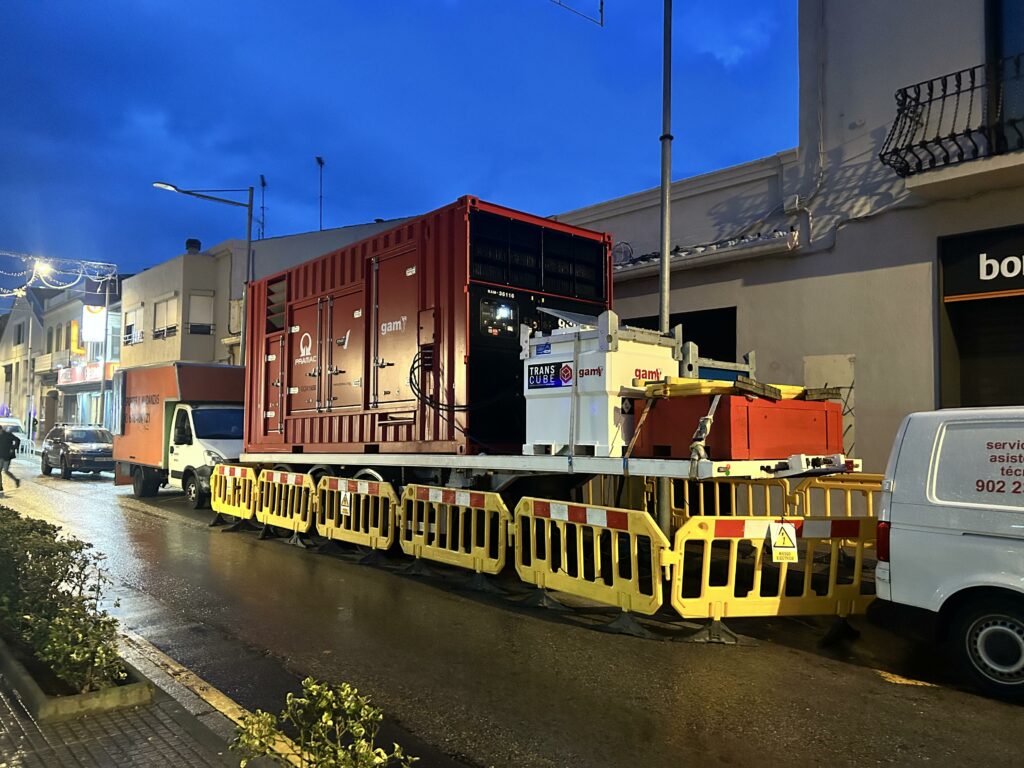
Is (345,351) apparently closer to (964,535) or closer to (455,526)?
(455,526)

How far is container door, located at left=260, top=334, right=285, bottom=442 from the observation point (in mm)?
11438

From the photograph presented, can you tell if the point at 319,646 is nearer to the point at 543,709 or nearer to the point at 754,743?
the point at 543,709

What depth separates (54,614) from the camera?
482cm

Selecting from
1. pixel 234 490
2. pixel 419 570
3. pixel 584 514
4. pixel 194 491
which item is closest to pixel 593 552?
pixel 584 514

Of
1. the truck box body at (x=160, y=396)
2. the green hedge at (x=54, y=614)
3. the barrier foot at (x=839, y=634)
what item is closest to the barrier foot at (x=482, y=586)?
Result: the barrier foot at (x=839, y=634)

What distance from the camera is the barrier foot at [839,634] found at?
5.90 meters

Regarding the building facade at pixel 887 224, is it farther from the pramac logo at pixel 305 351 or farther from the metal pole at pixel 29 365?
the metal pole at pixel 29 365

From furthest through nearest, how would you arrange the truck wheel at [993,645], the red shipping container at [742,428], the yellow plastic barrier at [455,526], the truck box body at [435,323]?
the truck box body at [435,323]
the yellow plastic barrier at [455,526]
the red shipping container at [742,428]
the truck wheel at [993,645]

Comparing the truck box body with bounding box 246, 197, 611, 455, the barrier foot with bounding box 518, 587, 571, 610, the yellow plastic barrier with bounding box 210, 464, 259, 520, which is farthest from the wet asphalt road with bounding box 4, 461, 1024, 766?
the yellow plastic barrier with bounding box 210, 464, 259, 520

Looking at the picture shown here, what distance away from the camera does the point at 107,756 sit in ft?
11.7

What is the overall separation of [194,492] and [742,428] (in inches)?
491

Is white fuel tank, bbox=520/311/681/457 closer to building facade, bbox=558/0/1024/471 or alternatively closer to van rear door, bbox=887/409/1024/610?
van rear door, bbox=887/409/1024/610

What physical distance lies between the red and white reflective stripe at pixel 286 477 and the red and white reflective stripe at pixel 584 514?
15.8ft

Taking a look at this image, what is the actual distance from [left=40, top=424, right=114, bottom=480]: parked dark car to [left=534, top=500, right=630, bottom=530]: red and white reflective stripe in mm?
18924
